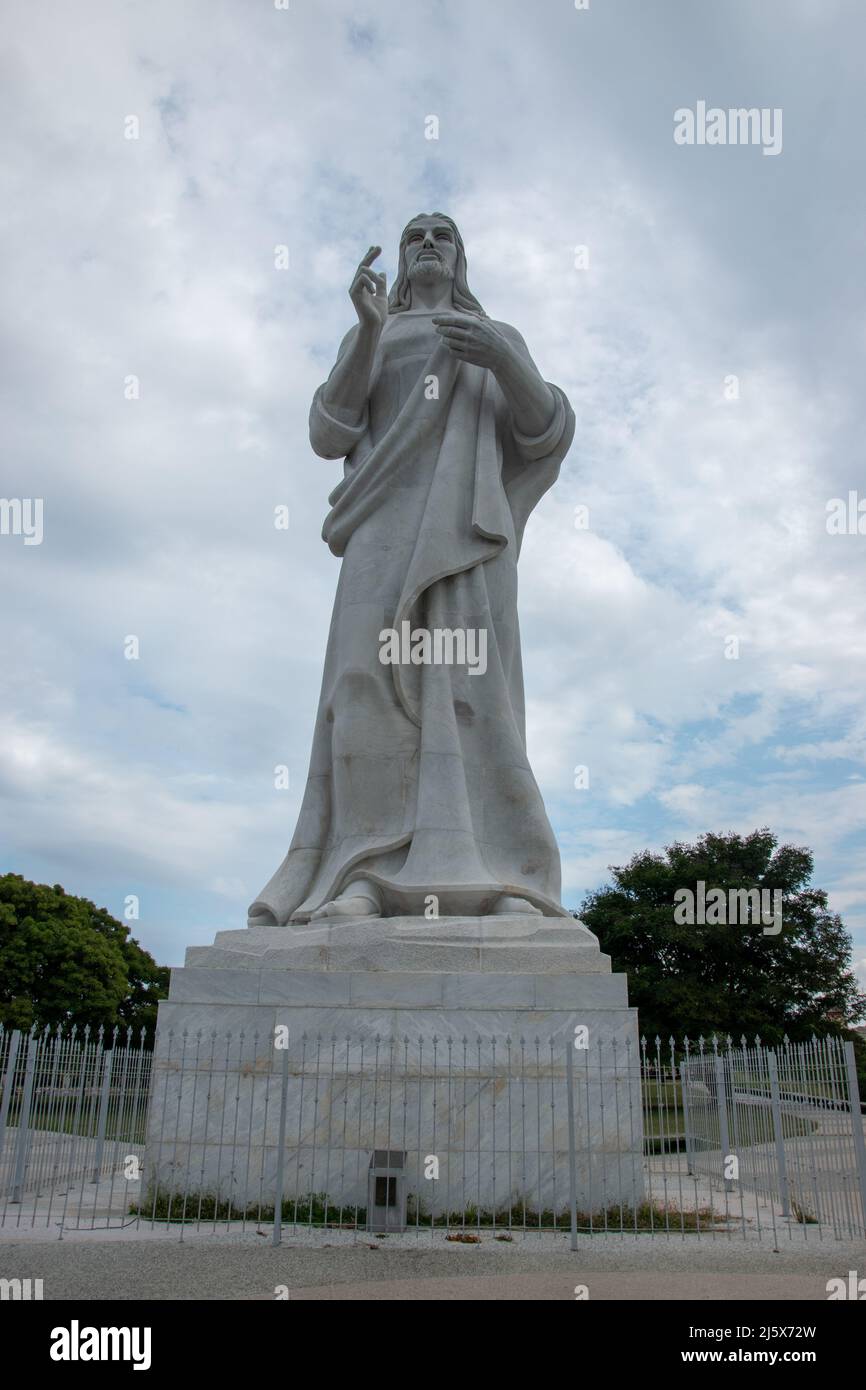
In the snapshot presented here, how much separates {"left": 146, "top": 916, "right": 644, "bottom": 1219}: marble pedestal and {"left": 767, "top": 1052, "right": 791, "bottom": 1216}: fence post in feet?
5.08

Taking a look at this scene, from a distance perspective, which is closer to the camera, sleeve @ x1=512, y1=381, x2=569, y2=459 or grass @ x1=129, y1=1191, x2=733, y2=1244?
grass @ x1=129, y1=1191, x2=733, y2=1244

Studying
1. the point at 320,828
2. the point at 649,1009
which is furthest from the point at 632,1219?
the point at 649,1009

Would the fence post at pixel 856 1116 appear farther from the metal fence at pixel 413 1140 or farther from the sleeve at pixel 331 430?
the sleeve at pixel 331 430

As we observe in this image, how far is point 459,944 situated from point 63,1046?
13.4ft

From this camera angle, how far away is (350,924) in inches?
361

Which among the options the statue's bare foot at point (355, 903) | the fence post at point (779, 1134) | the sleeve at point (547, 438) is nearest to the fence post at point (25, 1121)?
the statue's bare foot at point (355, 903)

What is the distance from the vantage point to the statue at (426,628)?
9.84m

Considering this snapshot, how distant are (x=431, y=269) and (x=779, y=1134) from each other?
30.4 ft

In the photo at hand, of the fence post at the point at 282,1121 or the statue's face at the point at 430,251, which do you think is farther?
the statue's face at the point at 430,251

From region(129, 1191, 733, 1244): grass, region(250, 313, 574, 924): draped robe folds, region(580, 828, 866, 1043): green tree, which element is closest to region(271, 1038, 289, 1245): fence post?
region(129, 1191, 733, 1244): grass

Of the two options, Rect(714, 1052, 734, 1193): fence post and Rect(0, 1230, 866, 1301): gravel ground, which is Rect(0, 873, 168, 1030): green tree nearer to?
Rect(714, 1052, 734, 1193): fence post

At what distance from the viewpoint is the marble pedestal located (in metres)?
8.27

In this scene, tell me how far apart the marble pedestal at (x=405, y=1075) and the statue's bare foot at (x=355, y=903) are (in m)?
0.29

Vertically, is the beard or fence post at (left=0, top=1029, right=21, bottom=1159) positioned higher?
the beard
